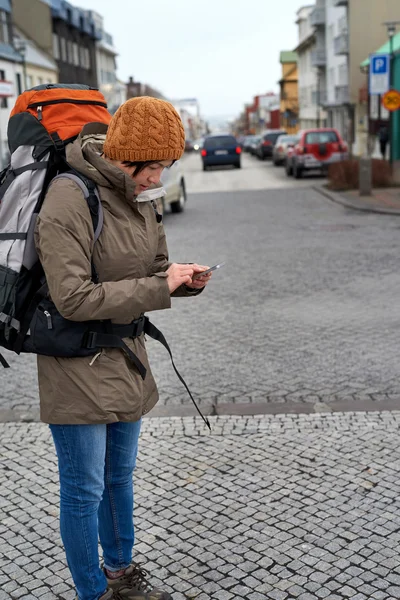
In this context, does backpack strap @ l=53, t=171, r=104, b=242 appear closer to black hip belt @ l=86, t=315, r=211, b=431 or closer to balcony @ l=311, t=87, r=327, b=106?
black hip belt @ l=86, t=315, r=211, b=431

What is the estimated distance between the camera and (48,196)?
2545 mm

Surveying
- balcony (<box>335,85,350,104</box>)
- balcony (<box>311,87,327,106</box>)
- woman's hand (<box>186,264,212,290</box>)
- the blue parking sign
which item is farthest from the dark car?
woman's hand (<box>186,264,212,290</box>)

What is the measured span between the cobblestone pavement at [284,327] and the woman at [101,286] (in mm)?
2603

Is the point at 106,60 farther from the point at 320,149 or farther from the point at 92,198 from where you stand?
the point at 92,198

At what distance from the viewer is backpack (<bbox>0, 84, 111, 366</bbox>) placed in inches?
102

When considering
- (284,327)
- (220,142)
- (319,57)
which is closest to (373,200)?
(284,327)

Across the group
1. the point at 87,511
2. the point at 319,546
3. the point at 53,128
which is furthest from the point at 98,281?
the point at 319,546

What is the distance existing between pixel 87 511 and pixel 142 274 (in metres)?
0.80

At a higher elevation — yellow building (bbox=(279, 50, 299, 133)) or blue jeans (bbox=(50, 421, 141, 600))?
yellow building (bbox=(279, 50, 299, 133))

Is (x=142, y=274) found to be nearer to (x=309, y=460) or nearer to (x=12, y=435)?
(x=309, y=460)

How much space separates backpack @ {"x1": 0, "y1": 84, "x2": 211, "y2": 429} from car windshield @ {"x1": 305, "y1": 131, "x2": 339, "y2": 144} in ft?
83.9

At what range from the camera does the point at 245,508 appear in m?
3.91

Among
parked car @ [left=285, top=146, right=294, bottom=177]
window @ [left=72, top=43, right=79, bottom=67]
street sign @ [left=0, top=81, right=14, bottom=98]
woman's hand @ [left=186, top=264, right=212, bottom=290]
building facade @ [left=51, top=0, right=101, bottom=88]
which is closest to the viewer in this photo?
woman's hand @ [left=186, top=264, right=212, bottom=290]

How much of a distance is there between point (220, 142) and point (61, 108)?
124ft
